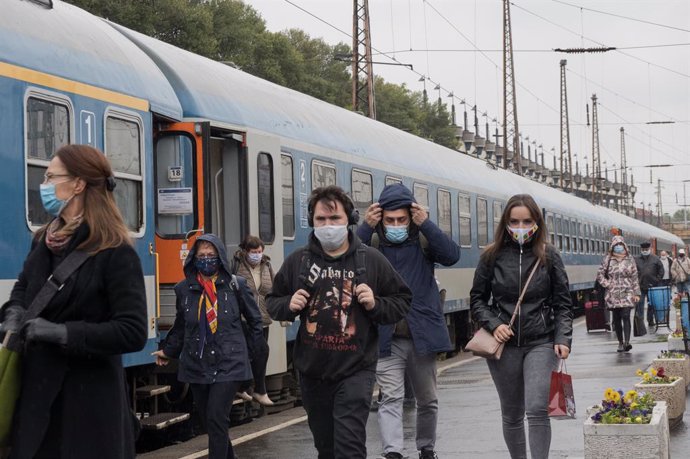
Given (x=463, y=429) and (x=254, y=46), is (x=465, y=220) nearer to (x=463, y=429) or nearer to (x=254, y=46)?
(x=463, y=429)

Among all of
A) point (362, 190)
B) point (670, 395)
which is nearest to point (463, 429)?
point (670, 395)

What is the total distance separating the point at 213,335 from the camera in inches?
359

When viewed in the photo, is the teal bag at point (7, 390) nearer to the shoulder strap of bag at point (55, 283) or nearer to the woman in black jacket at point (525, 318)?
the shoulder strap of bag at point (55, 283)

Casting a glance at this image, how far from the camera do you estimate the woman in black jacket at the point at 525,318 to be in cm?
803

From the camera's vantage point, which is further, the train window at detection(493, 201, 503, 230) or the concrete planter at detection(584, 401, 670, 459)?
the train window at detection(493, 201, 503, 230)

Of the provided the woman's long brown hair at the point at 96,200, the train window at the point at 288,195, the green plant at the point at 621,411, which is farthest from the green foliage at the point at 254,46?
the woman's long brown hair at the point at 96,200

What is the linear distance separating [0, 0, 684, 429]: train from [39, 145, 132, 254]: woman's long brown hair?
13.3ft

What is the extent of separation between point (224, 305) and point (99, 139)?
1996mm

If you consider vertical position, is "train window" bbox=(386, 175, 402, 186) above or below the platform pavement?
above

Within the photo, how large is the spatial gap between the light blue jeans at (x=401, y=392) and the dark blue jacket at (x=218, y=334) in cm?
96

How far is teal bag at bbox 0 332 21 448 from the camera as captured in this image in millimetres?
4598

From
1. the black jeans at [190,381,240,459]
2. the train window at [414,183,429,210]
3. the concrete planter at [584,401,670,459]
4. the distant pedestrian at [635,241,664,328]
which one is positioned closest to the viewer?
the concrete planter at [584,401,670,459]

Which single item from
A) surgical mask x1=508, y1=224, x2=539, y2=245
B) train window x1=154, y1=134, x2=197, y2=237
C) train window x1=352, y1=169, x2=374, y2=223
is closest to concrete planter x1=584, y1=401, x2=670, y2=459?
surgical mask x1=508, y1=224, x2=539, y2=245

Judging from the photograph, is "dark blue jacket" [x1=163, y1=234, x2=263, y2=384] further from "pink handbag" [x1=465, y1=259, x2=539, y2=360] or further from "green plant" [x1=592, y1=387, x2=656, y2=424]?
"green plant" [x1=592, y1=387, x2=656, y2=424]
